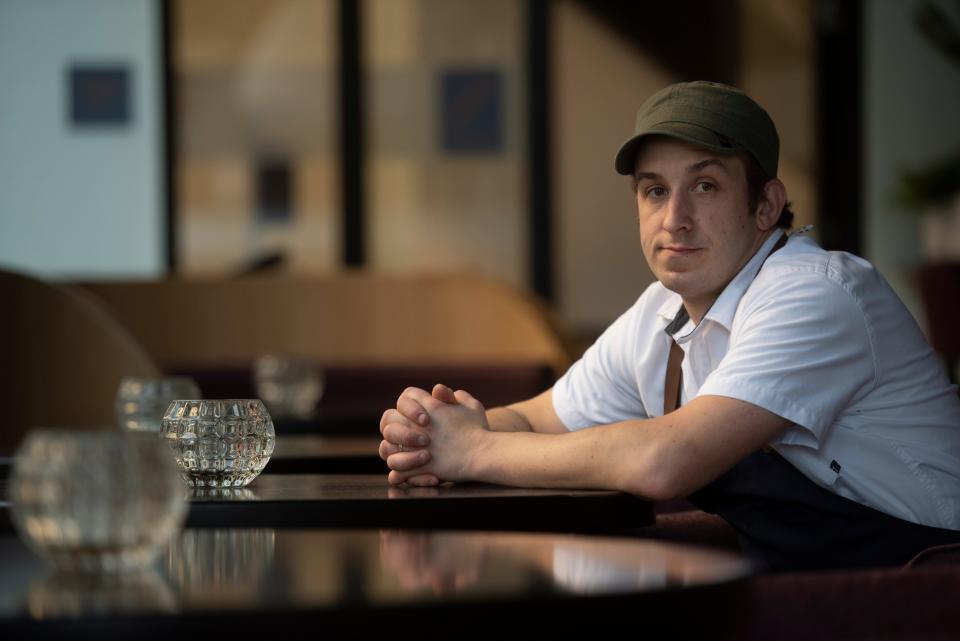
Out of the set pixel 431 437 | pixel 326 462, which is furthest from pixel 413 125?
pixel 431 437

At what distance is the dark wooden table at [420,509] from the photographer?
139cm

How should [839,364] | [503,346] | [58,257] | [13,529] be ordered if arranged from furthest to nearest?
[58,257]
[503,346]
[839,364]
[13,529]

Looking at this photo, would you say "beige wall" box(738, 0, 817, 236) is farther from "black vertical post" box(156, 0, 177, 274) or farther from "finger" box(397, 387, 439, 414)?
"finger" box(397, 387, 439, 414)

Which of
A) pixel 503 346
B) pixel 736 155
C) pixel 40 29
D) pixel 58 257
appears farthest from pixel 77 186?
pixel 736 155

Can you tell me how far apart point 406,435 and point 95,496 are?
2.78ft

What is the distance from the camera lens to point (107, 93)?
8359mm

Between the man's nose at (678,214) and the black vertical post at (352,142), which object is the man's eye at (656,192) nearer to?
the man's nose at (678,214)

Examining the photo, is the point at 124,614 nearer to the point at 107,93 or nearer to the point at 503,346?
the point at 503,346

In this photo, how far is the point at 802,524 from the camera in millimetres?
1728

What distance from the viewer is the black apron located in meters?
1.71

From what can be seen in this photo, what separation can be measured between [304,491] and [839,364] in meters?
0.63

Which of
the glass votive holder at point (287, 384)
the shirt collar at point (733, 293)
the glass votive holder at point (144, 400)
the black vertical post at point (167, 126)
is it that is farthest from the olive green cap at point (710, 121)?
the black vertical post at point (167, 126)

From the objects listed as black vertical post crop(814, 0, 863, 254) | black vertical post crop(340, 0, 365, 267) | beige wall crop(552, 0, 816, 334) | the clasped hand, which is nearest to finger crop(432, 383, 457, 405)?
the clasped hand

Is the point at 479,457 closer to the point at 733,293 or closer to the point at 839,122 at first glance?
the point at 733,293
